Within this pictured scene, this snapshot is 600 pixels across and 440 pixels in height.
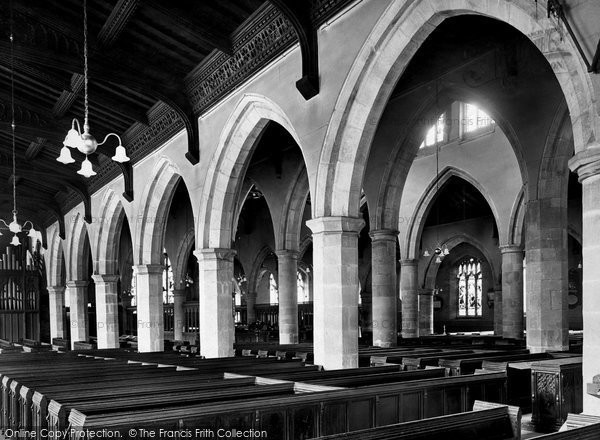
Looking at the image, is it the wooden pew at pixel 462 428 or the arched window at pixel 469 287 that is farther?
the arched window at pixel 469 287

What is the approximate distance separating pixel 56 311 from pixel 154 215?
12.3 metres

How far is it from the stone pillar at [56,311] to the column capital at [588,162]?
24.5 m

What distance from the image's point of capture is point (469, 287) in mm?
26516

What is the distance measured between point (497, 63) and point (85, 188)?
48.6 ft

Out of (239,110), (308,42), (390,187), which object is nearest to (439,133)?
(390,187)

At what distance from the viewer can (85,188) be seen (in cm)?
2084

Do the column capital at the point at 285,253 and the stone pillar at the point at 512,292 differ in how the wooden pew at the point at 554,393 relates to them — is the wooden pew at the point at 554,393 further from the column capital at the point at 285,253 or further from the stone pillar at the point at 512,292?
the column capital at the point at 285,253

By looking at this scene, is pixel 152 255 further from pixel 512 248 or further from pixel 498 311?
pixel 498 311

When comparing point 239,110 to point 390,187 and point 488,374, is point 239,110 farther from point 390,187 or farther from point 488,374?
point 488,374

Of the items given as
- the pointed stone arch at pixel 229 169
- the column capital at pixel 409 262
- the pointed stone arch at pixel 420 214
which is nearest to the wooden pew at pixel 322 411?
the pointed stone arch at pixel 229 169

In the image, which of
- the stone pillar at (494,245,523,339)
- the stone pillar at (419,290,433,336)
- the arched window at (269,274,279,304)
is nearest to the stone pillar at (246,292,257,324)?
the arched window at (269,274,279,304)

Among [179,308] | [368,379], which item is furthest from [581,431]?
[179,308]

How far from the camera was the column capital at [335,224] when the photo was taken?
8961mm

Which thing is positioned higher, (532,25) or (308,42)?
(308,42)
